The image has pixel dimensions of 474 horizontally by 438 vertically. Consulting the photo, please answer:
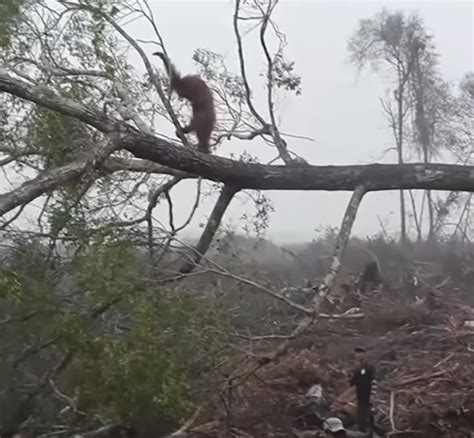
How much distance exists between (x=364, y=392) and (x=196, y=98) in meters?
2.25

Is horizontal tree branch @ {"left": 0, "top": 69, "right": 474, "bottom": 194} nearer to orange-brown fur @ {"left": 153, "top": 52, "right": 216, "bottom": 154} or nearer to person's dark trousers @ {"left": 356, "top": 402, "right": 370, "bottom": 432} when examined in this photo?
orange-brown fur @ {"left": 153, "top": 52, "right": 216, "bottom": 154}

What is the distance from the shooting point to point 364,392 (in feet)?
16.6

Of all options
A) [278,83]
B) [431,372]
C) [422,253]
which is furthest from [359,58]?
[431,372]

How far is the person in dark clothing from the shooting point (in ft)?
16.4

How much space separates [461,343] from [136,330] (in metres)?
2.57

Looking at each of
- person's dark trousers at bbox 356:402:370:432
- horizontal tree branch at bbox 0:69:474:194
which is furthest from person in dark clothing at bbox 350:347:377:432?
horizontal tree branch at bbox 0:69:474:194

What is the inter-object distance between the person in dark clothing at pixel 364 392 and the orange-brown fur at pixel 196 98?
5.95 ft

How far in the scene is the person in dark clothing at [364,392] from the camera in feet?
16.4

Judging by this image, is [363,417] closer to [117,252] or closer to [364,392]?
[364,392]

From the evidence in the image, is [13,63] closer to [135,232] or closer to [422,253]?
[135,232]

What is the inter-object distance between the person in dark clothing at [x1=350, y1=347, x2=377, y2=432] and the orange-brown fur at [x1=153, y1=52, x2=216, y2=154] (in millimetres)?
1814

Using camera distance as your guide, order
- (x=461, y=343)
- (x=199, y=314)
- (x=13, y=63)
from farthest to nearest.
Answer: (x=461, y=343) → (x=13, y=63) → (x=199, y=314)

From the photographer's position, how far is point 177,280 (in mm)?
4609

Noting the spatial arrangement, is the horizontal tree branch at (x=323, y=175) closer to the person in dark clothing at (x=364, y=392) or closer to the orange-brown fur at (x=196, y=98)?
the orange-brown fur at (x=196, y=98)
